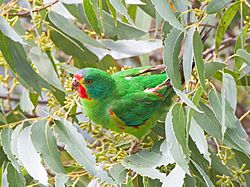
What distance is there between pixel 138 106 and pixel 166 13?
53cm

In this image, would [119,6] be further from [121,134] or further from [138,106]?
[121,134]

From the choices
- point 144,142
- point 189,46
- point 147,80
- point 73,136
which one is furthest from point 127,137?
point 189,46

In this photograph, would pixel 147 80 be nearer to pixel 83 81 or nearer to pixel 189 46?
pixel 83 81

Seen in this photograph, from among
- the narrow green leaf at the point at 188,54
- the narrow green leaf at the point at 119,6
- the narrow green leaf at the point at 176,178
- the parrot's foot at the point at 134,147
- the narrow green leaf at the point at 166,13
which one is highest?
the narrow green leaf at the point at 119,6

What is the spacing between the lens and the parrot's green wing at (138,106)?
226cm

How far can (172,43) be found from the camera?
1960mm

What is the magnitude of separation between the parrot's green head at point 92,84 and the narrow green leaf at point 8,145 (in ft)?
1.08

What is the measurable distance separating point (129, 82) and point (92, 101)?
0.49ft

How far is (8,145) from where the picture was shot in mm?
2033

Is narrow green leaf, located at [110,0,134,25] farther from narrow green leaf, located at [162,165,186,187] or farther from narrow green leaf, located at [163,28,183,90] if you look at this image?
narrow green leaf, located at [162,165,186,187]

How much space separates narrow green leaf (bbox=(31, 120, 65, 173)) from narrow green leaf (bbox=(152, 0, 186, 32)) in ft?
1.74

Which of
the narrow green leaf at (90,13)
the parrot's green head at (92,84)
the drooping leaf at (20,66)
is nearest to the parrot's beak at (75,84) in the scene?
the parrot's green head at (92,84)

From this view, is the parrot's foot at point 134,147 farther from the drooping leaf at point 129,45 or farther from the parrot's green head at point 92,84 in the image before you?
the drooping leaf at point 129,45

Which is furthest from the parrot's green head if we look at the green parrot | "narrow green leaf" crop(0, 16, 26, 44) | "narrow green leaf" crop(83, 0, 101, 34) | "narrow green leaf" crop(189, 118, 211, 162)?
"narrow green leaf" crop(189, 118, 211, 162)
